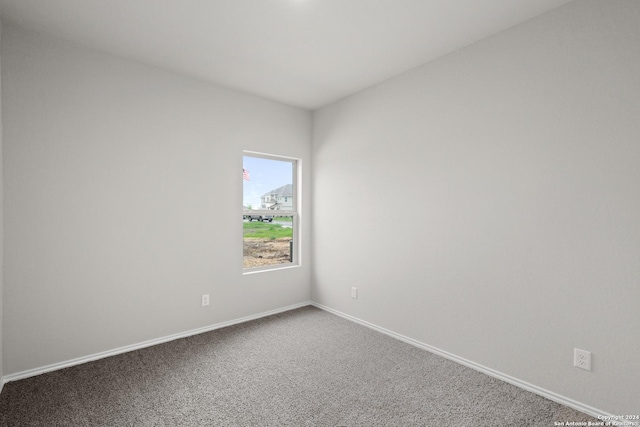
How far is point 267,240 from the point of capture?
3.76 metres

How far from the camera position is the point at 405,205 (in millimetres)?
2934

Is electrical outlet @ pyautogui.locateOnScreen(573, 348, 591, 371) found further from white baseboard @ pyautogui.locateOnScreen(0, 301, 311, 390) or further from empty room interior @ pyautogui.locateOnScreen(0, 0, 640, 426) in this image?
white baseboard @ pyautogui.locateOnScreen(0, 301, 311, 390)

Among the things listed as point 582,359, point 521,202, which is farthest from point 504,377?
point 521,202

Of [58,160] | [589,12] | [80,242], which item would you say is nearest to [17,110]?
[58,160]

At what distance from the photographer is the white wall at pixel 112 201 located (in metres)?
2.23

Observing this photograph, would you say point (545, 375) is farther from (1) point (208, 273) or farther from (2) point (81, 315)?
(2) point (81, 315)

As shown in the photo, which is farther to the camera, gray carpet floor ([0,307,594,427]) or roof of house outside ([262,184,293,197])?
roof of house outside ([262,184,293,197])

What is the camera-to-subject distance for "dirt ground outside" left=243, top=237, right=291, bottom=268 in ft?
11.7

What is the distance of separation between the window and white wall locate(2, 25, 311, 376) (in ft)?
0.63

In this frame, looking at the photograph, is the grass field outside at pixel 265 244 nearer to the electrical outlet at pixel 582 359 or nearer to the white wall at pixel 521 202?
the white wall at pixel 521 202

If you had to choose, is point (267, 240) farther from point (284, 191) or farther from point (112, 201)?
point (112, 201)

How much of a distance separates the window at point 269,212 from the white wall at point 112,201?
19 cm

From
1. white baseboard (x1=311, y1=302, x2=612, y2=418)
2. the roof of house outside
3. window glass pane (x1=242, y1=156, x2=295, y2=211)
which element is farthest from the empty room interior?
the roof of house outside

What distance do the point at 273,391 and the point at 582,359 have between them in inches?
78.6
